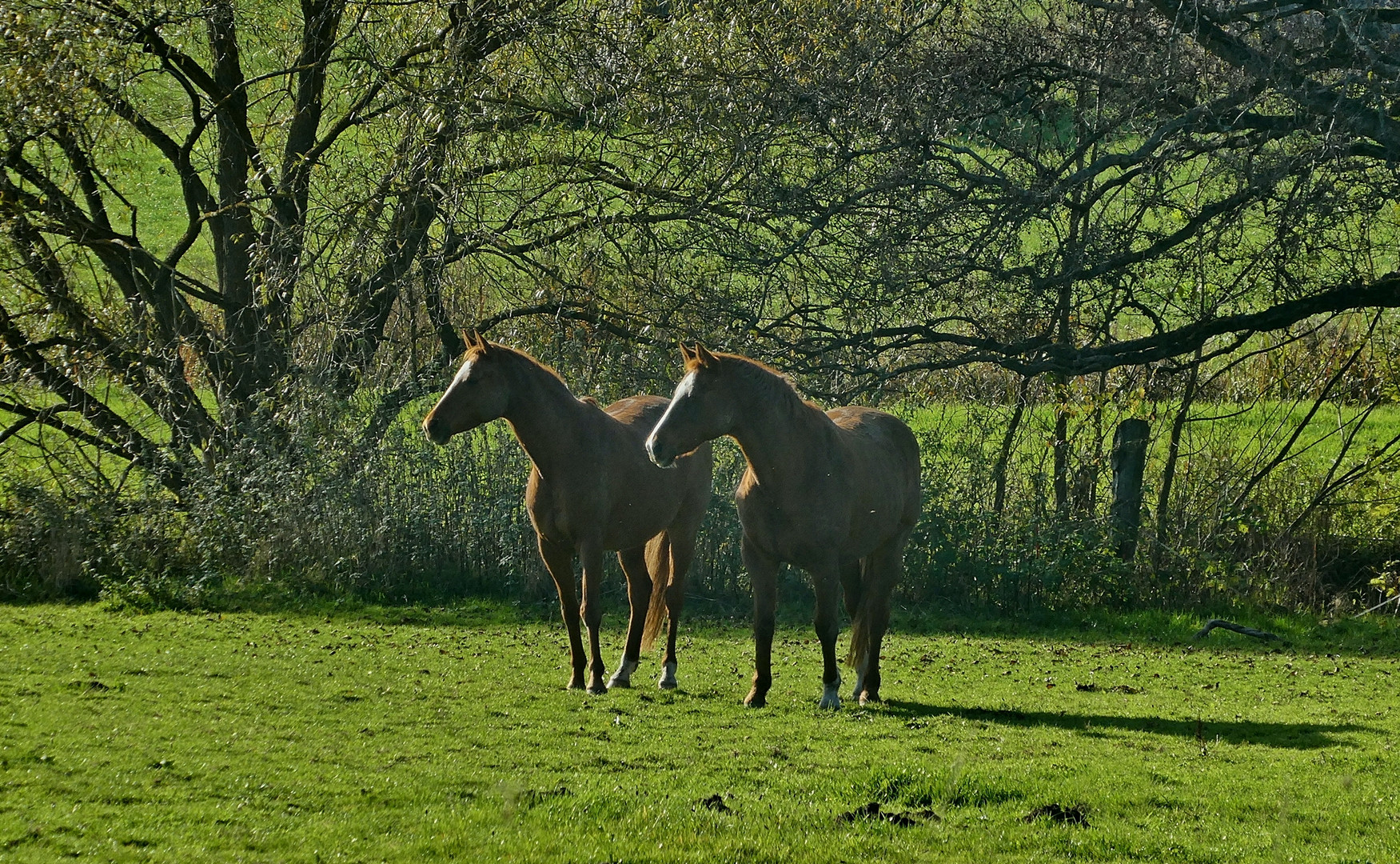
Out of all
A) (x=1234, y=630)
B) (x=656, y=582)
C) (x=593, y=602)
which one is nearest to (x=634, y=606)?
(x=656, y=582)

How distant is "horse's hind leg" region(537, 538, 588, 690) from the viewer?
8.71 m

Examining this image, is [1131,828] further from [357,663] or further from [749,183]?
[749,183]

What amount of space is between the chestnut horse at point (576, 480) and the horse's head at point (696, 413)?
109 centimetres

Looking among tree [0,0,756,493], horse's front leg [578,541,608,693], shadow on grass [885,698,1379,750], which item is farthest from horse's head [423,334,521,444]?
tree [0,0,756,493]

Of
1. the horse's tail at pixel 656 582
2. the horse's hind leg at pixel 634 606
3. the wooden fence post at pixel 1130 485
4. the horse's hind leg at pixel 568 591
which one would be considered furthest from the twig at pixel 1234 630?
the horse's hind leg at pixel 568 591

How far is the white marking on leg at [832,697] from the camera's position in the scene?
8113mm

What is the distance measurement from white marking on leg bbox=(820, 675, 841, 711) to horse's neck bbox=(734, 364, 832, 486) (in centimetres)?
133

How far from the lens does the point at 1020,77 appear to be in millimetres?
11945

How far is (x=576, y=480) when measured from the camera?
8680 mm

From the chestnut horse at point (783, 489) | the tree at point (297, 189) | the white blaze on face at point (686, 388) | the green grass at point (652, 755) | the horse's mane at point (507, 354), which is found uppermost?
the tree at point (297, 189)

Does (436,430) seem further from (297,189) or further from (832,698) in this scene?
(297,189)

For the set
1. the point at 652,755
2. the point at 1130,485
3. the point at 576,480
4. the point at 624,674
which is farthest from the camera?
the point at 1130,485

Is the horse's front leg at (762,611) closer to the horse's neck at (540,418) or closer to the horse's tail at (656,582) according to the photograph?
the horse's tail at (656,582)

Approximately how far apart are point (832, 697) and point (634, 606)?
1.83 m
